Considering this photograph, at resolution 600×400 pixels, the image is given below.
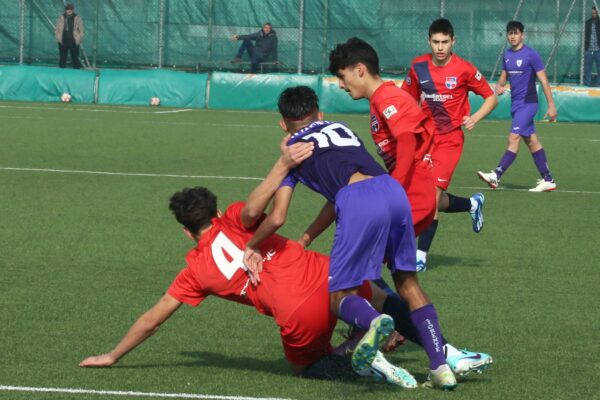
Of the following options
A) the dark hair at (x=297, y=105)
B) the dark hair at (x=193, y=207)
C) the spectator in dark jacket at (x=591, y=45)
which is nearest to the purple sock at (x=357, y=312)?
the dark hair at (x=193, y=207)

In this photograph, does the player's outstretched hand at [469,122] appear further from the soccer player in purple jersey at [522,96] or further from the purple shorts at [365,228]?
the soccer player in purple jersey at [522,96]

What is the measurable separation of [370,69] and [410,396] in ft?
6.56

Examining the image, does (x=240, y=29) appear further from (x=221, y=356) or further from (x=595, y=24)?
(x=221, y=356)

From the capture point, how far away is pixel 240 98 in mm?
31812

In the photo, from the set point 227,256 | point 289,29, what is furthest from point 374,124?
point 289,29

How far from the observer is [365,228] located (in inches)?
248

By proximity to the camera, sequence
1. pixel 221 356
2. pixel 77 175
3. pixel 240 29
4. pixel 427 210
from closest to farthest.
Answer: pixel 221 356 → pixel 427 210 → pixel 77 175 → pixel 240 29

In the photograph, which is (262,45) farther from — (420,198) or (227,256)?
(227,256)

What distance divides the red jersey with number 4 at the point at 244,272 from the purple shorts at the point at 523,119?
35.1 ft

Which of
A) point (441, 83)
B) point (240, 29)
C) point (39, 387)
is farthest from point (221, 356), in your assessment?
point (240, 29)

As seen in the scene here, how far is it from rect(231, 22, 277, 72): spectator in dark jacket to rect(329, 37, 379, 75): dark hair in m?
26.9

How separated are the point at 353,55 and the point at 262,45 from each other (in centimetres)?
2716

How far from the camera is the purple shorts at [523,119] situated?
16938 millimetres

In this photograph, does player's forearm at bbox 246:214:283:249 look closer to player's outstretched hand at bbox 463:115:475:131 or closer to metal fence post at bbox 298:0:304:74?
player's outstretched hand at bbox 463:115:475:131
